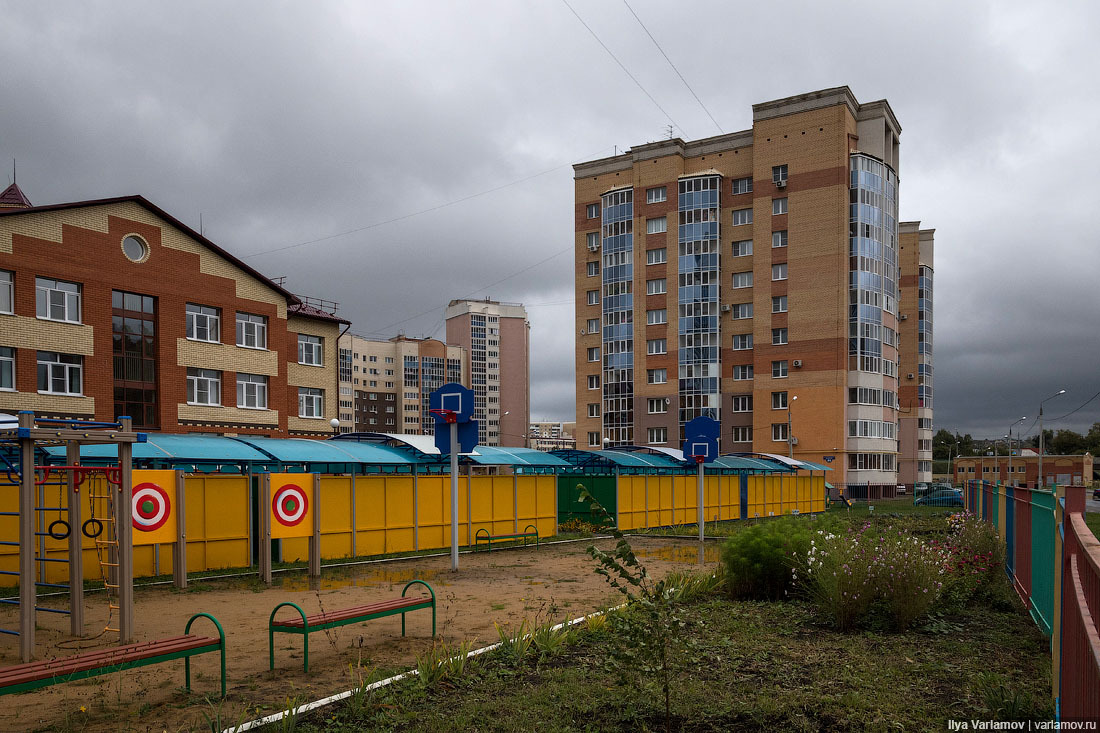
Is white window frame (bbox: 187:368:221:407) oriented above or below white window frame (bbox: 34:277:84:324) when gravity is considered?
below

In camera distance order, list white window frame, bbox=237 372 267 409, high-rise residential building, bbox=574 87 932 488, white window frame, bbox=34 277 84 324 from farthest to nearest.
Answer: high-rise residential building, bbox=574 87 932 488, white window frame, bbox=237 372 267 409, white window frame, bbox=34 277 84 324

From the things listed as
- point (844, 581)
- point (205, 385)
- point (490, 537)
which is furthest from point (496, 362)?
point (844, 581)

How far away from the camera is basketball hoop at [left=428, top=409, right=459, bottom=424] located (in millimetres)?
16688

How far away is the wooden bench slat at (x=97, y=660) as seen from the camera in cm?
619

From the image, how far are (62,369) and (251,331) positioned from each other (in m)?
9.12

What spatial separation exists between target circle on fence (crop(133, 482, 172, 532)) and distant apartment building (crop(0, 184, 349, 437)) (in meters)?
21.2

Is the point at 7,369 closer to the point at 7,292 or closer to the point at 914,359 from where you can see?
the point at 7,292

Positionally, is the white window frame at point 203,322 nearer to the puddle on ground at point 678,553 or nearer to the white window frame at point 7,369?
the white window frame at point 7,369

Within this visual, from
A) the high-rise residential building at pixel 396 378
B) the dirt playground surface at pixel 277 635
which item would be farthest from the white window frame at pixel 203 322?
the high-rise residential building at pixel 396 378

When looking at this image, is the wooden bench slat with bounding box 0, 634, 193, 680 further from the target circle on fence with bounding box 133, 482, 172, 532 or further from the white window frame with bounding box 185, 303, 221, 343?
the white window frame with bounding box 185, 303, 221, 343

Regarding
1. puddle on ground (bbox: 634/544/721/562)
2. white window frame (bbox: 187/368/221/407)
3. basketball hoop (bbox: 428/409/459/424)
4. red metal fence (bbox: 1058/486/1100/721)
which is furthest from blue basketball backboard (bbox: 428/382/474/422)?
white window frame (bbox: 187/368/221/407)

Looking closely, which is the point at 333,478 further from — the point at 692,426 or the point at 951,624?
the point at 951,624

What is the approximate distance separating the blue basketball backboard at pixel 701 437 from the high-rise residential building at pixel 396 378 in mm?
114996

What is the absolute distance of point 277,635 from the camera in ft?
33.4
